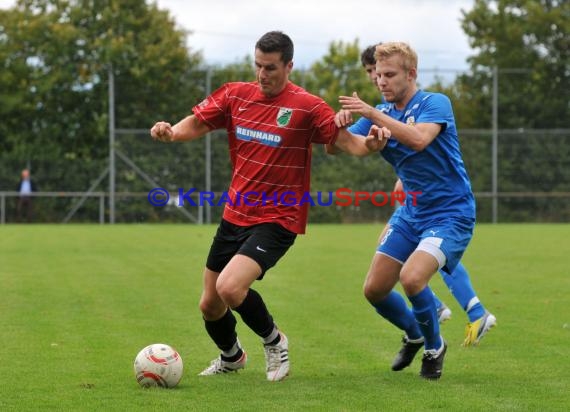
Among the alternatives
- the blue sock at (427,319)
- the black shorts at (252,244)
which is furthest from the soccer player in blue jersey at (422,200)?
the black shorts at (252,244)

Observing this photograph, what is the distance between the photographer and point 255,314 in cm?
695

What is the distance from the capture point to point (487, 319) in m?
8.77

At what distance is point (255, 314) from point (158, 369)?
0.73 m

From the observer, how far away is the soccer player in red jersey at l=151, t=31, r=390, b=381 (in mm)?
6812

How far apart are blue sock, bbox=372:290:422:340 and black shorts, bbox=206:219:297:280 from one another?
820mm

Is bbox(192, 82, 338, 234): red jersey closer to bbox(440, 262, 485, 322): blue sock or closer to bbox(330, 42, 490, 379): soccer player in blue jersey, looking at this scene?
bbox(330, 42, 490, 379): soccer player in blue jersey

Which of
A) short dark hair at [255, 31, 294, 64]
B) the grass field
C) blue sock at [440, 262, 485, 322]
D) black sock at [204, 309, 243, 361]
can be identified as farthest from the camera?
blue sock at [440, 262, 485, 322]

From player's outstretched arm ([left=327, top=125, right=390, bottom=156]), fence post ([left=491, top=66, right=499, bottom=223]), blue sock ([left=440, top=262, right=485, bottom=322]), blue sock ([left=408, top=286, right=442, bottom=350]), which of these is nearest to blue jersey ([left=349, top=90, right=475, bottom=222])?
player's outstretched arm ([left=327, top=125, right=390, bottom=156])

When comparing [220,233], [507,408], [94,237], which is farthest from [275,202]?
[94,237]

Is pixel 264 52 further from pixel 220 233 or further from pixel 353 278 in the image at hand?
pixel 353 278

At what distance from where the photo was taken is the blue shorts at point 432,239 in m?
6.89

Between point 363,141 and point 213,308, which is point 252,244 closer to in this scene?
point 213,308

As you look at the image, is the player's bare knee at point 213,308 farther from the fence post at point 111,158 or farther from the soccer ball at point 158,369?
the fence post at point 111,158

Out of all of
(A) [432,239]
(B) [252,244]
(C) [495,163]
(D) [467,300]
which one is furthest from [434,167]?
(C) [495,163]
